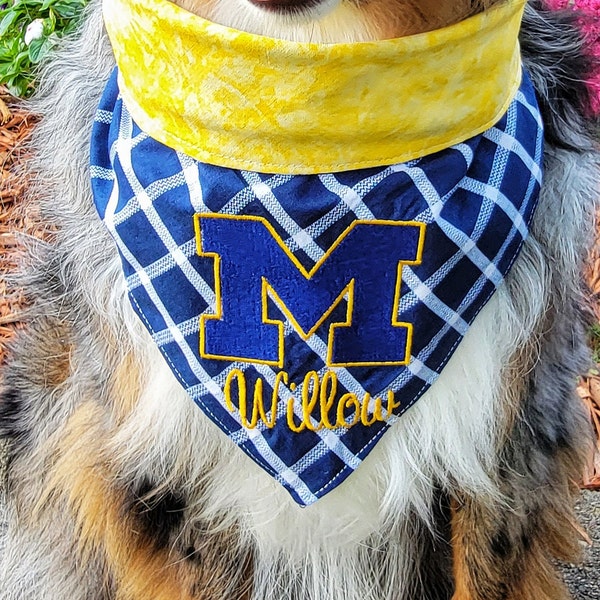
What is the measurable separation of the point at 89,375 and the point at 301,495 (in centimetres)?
54

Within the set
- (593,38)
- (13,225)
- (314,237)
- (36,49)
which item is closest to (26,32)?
(36,49)

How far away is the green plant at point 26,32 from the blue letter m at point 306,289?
2.46 m

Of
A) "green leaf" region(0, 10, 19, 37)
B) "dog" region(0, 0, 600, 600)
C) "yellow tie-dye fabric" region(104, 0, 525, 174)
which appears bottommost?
"dog" region(0, 0, 600, 600)

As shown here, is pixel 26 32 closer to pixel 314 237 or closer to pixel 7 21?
pixel 7 21

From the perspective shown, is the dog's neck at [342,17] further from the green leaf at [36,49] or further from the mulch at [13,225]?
the green leaf at [36,49]

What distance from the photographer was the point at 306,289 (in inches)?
68.3

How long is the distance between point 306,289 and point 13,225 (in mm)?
2197

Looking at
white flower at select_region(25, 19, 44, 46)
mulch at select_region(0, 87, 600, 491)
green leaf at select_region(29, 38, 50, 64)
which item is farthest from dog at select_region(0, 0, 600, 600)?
white flower at select_region(25, 19, 44, 46)

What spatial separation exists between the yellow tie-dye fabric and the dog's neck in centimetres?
3

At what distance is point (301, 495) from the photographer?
1870 millimetres

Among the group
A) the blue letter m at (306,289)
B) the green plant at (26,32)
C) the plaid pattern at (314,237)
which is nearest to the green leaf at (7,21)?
the green plant at (26,32)

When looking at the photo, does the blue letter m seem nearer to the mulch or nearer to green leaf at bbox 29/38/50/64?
the mulch

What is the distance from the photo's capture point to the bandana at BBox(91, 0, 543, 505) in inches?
67.2

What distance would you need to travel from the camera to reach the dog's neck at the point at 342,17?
5.22 ft
